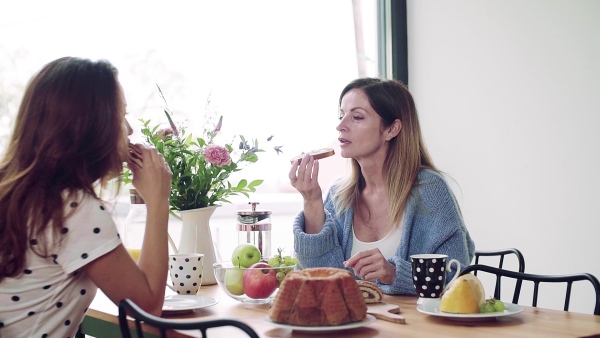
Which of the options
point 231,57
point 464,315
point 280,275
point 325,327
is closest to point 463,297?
point 464,315

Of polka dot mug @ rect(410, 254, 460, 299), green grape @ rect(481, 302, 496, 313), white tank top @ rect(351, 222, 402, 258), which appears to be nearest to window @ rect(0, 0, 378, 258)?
white tank top @ rect(351, 222, 402, 258)

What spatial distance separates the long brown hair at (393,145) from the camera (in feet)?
8.16

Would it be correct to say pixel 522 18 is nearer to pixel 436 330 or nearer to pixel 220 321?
pixel 436 330

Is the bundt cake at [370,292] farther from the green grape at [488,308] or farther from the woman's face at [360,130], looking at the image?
the woman's face at [360,130]

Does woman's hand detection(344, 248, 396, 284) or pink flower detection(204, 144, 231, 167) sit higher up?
pink flower detection(204, 144, 231, 167)

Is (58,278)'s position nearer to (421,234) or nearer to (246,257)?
(246,257)

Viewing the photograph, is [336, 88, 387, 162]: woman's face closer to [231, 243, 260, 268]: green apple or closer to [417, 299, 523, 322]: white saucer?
[231, 243, 260, 268]: green apple

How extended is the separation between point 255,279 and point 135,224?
47 cm

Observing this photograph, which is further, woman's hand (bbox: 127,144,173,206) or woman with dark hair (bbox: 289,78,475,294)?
woman with dark hair (bbox: 289,78,475,294)

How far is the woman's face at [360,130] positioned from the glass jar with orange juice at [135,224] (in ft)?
2.36

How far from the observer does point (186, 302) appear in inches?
Result: 73.2

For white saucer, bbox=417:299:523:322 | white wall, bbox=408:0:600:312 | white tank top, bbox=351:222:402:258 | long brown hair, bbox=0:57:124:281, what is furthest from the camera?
white wall, bbox=408:0:600:312

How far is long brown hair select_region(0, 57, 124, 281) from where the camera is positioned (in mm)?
1456

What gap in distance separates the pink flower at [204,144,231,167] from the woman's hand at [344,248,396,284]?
1.57ft
